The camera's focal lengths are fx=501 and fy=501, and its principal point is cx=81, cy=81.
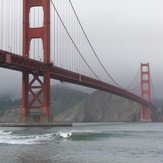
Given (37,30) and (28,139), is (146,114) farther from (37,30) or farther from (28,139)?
(28,139)

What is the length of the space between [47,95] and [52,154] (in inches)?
1495

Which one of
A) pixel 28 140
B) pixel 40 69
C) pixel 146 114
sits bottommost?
pixel 28 140

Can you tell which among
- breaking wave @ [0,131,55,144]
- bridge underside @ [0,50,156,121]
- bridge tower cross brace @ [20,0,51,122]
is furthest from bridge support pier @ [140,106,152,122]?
breaking wave @ [0,131,55,144]

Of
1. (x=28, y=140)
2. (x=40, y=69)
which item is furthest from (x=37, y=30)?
(x=28, y=140)

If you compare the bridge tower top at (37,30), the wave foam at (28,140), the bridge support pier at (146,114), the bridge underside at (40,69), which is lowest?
the wave foam at (28,140)

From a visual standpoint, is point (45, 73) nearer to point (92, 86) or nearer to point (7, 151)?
point (92, 86)

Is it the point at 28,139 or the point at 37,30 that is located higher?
the point at 37,30

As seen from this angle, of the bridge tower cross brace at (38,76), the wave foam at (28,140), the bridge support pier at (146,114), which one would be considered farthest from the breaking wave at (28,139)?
the bridge support pier at (146,114)

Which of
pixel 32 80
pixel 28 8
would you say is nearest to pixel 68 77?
pixel 32 80

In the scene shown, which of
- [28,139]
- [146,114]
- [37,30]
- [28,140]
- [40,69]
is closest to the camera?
[28,140]

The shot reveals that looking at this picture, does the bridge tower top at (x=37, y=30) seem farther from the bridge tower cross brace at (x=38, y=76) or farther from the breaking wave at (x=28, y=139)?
the breaking wave at (x=28, y=139)

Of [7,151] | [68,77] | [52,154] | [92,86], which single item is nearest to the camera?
[52,154]

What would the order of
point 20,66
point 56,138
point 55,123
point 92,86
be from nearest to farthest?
point 56,138
point 20,66
point 55,123
point 92,86

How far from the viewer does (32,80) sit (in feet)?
206
